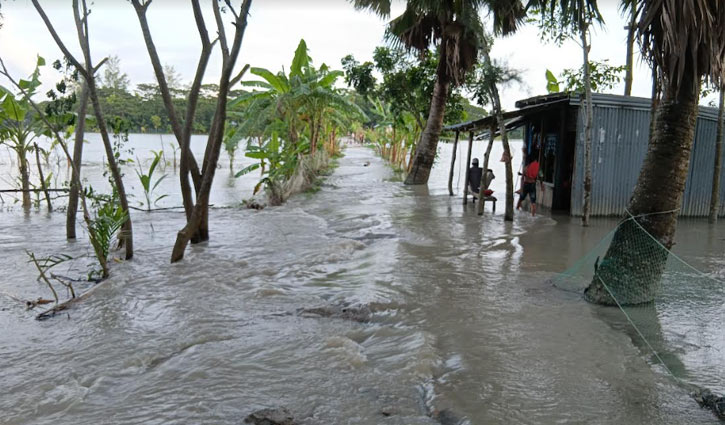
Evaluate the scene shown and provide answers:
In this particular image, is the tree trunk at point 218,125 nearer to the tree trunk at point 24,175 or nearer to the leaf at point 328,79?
the tree trunk at point 24,175

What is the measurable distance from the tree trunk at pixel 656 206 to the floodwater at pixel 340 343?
1.36 feet

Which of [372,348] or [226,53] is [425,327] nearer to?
[372,348]

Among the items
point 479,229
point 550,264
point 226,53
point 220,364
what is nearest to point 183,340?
point 220,364

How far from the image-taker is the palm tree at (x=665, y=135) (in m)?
5.10

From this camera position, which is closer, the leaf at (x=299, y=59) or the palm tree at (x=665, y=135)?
the palm tree at (x=665, y=135)

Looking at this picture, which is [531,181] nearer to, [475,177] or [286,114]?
[475,177]

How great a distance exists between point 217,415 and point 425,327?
2324 millimetres

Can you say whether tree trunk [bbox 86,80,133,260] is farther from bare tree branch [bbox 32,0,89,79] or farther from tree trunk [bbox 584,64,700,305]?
tree trunk [bbox 584,64,700,305]

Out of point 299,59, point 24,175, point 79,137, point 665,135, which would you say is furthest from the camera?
point 299,59

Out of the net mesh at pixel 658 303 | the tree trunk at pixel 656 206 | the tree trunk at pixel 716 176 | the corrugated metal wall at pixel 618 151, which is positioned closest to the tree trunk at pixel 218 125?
the net mesh at pixel 658 303

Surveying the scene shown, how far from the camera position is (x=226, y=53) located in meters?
7.46

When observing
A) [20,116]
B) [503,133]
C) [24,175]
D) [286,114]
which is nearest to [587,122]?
[503,133]

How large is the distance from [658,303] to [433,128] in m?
12.6

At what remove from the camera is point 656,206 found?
568 cm
